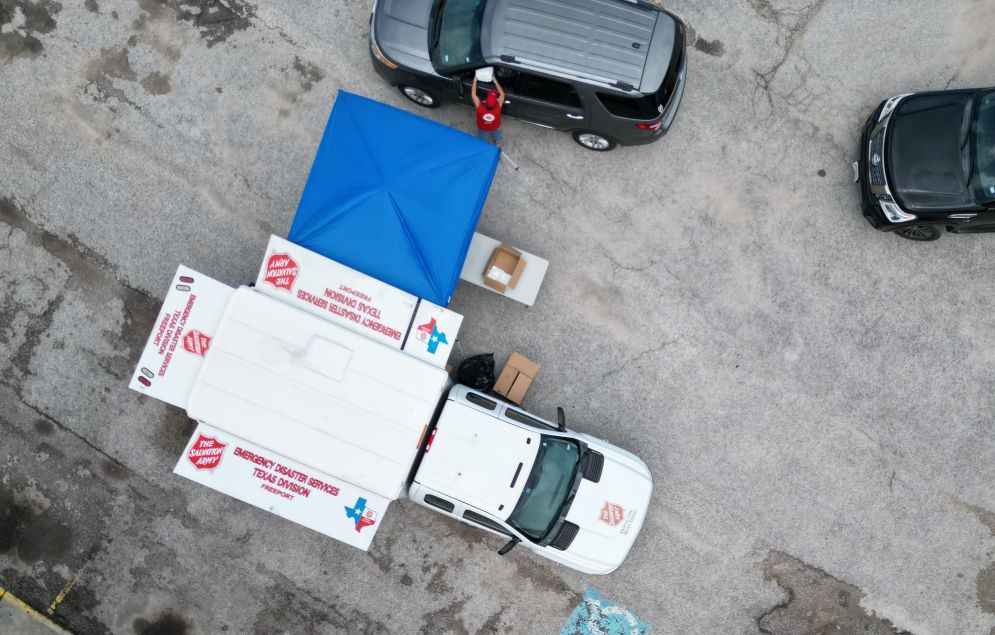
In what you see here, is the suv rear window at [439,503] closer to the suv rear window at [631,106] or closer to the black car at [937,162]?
the suv rear window at [631,106]

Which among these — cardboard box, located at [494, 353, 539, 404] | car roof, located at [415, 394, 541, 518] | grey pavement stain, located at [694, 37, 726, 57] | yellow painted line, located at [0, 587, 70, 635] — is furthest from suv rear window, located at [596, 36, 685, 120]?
yellow painted line, located at [0, 587, 70, 635]

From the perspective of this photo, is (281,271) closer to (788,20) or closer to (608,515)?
(608,515)

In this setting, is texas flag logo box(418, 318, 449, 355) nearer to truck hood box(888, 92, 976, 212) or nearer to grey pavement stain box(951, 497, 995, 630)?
truck hood box(888, 92, 976, 212)

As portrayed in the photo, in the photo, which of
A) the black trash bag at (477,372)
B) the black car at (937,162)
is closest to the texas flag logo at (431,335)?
the black trash bag at (477,372)

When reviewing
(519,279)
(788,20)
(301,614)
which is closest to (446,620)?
(301,614)

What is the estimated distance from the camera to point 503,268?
757 cm

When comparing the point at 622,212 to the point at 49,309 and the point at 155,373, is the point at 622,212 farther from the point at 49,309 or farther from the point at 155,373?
the point at 49,309

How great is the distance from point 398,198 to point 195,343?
291 centimetres

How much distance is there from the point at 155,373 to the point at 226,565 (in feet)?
9.75

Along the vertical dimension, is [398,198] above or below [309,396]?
above

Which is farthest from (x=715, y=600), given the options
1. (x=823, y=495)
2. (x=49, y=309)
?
(x=49, y=309)

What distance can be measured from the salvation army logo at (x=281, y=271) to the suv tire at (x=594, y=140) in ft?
12.9

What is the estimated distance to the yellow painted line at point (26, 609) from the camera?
26.1ft

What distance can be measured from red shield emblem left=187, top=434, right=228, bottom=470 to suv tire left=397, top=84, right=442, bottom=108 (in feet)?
16.4
